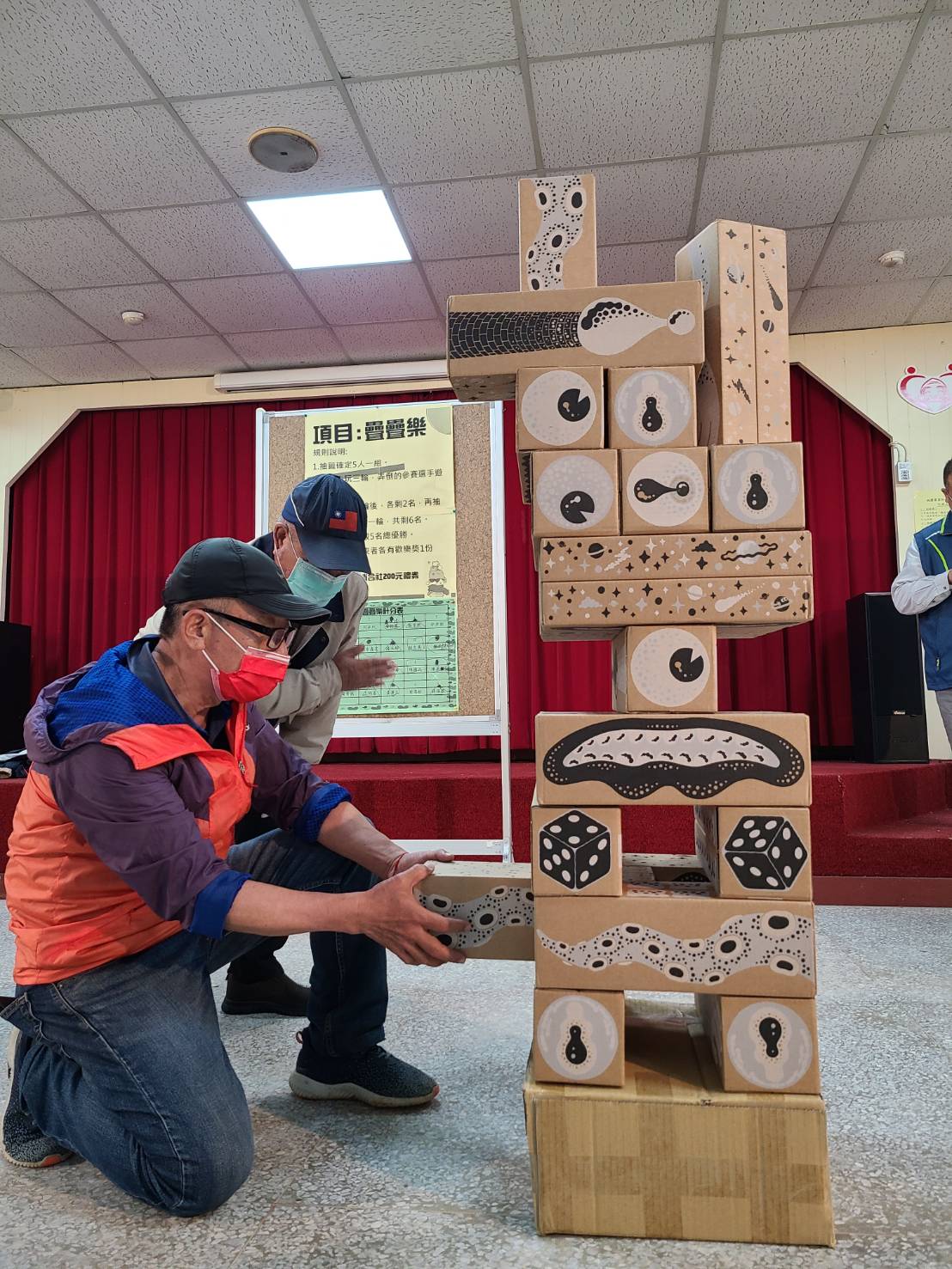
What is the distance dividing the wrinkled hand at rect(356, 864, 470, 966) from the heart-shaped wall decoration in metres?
4.47

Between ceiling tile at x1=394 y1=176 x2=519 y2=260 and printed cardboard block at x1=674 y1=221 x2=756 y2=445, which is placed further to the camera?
ceiling tile at x1=394 y1=176 x2=519 y2=260

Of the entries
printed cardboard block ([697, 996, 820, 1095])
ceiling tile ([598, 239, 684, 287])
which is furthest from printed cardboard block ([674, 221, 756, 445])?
ceiling tile ([598, 239, 684, 287])

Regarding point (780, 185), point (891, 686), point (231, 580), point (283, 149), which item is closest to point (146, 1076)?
point (231, 580)

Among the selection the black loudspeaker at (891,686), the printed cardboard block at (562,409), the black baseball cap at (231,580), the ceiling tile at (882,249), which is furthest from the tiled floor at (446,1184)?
the ceiling tile at (882,249)

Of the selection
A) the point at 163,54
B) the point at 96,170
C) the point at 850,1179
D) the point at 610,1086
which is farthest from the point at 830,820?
the point at 96,170

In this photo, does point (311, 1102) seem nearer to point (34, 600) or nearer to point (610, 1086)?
point (610, 1086)

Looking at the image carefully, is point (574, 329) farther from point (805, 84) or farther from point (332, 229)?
point (332, 229)

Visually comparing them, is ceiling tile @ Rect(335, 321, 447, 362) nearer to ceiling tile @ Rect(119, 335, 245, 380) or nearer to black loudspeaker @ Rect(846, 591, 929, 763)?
ceiling tile @ Rect(119, 335, 245, 380)

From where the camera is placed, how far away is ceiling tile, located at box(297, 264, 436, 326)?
3934 mm

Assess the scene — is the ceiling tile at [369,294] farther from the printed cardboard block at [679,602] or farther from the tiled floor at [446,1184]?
the tiled floor at [446,1184]

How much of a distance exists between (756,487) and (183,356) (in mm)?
4385

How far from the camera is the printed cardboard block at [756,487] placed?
1290 mm

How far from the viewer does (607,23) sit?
2545 millimetres

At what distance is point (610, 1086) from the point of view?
3.96 feet
